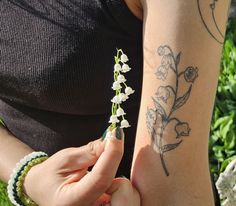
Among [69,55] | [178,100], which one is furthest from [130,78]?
[178,100]

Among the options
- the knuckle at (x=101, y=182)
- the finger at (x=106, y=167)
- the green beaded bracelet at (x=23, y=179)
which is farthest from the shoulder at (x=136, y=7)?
the green beaded bracelet at (x=23, y=179)

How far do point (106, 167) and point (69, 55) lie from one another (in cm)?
33

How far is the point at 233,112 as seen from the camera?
2504mm

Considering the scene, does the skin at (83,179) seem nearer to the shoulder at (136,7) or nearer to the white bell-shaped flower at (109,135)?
the white bell-shaped flower at (109,135)

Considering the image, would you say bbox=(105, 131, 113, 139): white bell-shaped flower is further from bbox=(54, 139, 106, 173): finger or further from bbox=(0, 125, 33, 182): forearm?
bbox=(0, 125, 33, 182): forearm

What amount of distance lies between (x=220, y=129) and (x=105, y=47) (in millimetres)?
1251

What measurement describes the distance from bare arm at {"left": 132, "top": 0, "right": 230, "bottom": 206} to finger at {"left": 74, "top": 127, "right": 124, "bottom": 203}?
72 mm

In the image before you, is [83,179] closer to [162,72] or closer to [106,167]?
[106,167]

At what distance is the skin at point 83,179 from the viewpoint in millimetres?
1179

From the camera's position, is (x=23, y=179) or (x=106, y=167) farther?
(x=23, y=179)

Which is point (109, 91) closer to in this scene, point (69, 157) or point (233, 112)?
Answer: point (69, 157)

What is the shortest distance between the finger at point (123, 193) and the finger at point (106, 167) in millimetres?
20

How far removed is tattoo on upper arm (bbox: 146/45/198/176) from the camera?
1.17m

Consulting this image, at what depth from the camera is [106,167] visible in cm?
118
